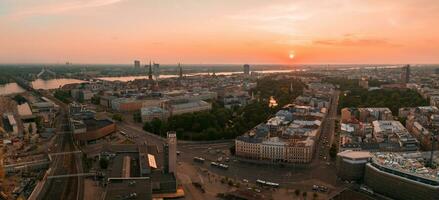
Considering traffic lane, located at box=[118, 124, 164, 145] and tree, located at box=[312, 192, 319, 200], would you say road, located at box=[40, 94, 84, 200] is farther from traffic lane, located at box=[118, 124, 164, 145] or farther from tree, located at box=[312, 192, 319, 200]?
tree, located at box=[312, 192, 319, 200]

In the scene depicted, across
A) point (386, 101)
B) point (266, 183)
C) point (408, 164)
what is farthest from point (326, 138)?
point (386, 101)

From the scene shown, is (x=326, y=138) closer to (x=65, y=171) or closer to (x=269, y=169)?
(x=269, y=169)

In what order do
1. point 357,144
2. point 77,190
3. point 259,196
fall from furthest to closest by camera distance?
point 357,144 < point 77,190 < point 259,196

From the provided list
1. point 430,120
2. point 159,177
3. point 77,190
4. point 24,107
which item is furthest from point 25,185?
point 430,120

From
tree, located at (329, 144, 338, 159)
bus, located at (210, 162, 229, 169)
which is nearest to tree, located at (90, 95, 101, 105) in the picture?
bus, located at (210, 162, 229, 169)

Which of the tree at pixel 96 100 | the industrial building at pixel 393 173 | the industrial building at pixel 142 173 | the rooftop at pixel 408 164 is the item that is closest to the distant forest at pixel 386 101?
the rooftop at pixel 408 164

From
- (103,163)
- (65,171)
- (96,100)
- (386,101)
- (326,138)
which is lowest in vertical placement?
(65,171)

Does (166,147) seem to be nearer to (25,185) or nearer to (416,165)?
(25,185)

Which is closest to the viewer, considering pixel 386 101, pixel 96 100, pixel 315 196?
pixel 315 196

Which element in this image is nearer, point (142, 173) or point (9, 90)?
point (142, 173)

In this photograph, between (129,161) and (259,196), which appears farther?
(129,161)
